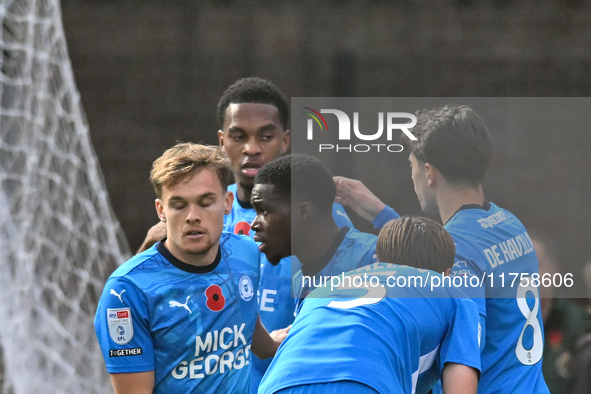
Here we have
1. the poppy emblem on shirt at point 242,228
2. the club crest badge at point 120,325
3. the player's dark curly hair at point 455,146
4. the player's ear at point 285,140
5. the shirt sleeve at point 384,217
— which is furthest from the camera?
the player's ear at point 285,140

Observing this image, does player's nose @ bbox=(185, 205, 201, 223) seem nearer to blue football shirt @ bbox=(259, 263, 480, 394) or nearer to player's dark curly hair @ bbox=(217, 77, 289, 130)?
blue football shirt @ bbox=(259, 263, 480, 394)

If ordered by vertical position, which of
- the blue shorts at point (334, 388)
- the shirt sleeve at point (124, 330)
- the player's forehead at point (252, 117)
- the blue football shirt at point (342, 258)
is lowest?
the blue shorts at point (334, 388)

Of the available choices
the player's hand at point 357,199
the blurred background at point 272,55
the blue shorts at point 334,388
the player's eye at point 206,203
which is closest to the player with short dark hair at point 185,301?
the player's eye at point 206,203

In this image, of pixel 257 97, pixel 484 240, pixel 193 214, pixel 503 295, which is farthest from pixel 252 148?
pixel 503 295

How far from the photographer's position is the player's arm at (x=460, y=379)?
5.36ft

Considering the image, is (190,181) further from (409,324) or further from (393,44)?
(393,44)

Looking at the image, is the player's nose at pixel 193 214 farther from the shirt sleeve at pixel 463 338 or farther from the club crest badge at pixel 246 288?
the shirt sleeve at pixel 463 338

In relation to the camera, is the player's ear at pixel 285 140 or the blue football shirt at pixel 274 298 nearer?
the blue football shirt at pixel 274 298

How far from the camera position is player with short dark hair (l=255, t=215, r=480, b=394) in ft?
5.23

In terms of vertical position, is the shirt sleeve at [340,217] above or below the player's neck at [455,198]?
below

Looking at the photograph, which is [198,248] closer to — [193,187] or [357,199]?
[193,187]

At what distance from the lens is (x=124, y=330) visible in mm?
1816

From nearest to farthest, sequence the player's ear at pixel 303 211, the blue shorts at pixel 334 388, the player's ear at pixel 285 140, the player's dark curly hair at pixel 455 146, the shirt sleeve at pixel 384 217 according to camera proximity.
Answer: the blue shorts at pixel 334 388
the player's dark curly hair at pixel 455 146
the player's ear at pixel 303 211
the shirt sleeve at pixel 384 217
the player's ear at pixel 285 140

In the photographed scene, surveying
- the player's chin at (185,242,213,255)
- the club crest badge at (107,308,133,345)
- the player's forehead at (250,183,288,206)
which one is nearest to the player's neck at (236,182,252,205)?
the player's forehead at (250,183,288,206)
